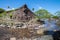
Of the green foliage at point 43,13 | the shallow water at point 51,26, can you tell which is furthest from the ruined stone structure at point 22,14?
the shallow water at point 51,26

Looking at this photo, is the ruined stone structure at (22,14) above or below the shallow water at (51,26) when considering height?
above

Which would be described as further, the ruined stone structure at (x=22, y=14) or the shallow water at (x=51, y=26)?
the ruined stone structure at (x=22, y=14)

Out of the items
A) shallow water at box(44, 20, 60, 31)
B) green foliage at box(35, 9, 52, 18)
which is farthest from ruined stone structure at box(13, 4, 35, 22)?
shallow water at box(44, 20, 60, 31)

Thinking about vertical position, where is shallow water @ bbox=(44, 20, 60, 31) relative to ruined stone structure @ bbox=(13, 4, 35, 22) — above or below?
below

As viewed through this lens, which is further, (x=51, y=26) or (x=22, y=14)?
(x=22, y=14)

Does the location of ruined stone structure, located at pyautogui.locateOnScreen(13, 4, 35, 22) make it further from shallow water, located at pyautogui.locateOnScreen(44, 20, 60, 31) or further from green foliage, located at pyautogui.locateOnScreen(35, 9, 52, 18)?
shallow water, located at pyautogui.locateOnScreen(44, 20, 60, 31)

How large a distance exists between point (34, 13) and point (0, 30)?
2.55m

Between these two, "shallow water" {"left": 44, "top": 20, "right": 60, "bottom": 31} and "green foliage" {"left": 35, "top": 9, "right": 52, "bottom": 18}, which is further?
"green foliage" {"left": 35, "top": 9, "right": 52, "bottom": 18}

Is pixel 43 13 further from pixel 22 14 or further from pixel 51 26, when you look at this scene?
pixel 51 26

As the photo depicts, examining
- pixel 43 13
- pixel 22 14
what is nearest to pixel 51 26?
pixel 43 13

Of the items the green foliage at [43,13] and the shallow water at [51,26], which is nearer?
the shallow water at [51,26]

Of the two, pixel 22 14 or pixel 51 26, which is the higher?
pixel 22 14

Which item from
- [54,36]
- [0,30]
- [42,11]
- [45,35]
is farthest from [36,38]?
[42,11]

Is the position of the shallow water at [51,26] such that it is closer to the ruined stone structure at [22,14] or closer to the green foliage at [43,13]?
the green foliage at [43,13]
